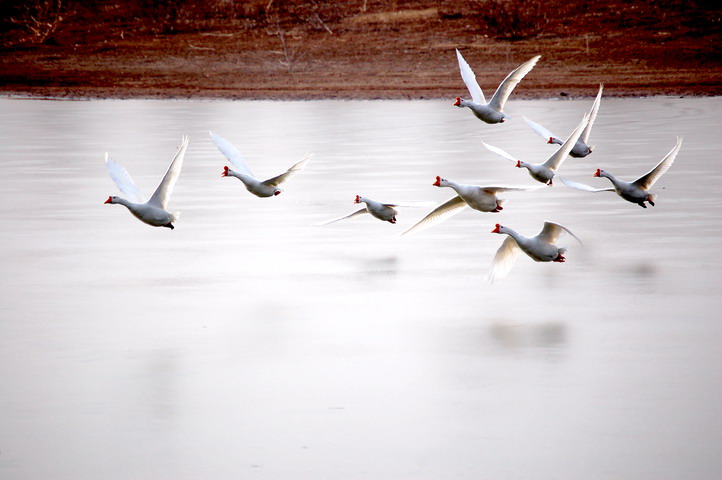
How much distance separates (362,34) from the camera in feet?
144

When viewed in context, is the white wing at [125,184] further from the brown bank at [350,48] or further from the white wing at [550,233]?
the brown bank at [350,48]

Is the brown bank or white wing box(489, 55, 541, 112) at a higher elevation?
white wing box(489, 55, 541, 112)

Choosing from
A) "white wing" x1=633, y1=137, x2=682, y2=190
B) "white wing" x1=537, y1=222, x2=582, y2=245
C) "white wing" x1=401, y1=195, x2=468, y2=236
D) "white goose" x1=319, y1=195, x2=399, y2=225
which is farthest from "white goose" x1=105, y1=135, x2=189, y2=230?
"white wing" x1=633, y1=137, x2=682, y2=190

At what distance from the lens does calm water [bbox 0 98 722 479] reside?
6.41 m

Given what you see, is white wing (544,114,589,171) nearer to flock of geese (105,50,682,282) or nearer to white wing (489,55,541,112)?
flock of geese (105,50,682,282)

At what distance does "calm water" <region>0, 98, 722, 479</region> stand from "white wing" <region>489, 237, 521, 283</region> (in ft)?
0.62

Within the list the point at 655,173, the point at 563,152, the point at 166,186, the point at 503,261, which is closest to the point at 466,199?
the point at 503,261

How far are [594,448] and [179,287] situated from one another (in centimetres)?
502

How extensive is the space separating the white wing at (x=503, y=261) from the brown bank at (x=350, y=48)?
24.2 metres

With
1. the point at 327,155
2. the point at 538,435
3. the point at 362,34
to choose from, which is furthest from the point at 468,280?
the point at 362,34

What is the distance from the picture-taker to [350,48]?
139 ft

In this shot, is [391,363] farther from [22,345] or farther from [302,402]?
[22,345]

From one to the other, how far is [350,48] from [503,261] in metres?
32.4

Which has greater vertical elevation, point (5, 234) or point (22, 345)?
point (22, 345)
